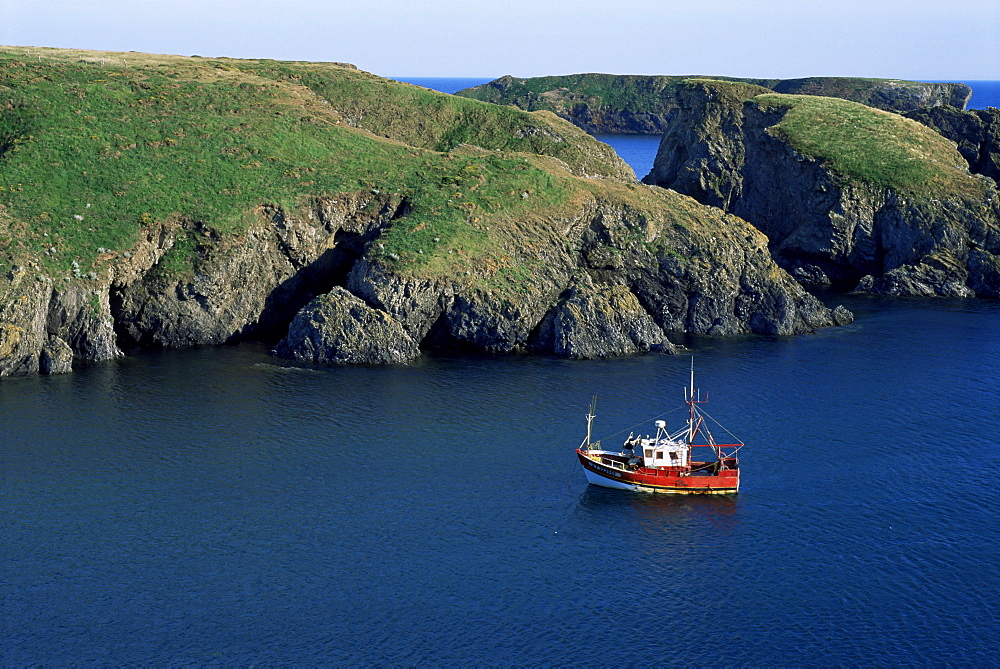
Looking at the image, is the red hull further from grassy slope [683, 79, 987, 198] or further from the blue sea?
grassy slope [683, 79, 987, 198]

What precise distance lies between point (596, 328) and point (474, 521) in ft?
167

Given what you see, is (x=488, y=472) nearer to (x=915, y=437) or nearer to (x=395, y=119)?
(x=915, y=437)

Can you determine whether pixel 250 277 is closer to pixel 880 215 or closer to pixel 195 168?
pixel 195 168

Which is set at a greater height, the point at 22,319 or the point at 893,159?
the point at 893,159

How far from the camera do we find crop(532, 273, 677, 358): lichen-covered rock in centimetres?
12825

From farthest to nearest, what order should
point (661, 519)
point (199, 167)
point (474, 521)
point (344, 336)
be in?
point (199, 167) < point (344, 336) < point (661, 519) < point (474, 521)

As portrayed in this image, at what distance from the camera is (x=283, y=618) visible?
69.1 meters

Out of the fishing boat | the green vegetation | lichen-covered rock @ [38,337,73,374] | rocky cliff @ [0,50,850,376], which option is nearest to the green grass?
rocky cliff @ [0,50,850,376]

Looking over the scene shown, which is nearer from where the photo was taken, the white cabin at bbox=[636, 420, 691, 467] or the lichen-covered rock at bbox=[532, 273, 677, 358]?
the white cabin at bbox=[636, 420, 691, 467]

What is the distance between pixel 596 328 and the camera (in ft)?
425

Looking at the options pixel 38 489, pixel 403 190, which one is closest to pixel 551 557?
pixel 38 489

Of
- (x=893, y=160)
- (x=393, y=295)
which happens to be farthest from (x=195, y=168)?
(x=893, y=160)

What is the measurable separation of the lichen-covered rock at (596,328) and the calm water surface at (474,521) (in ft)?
19.0

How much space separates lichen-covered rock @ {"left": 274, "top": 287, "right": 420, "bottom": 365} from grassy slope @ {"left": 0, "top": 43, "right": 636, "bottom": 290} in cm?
931
